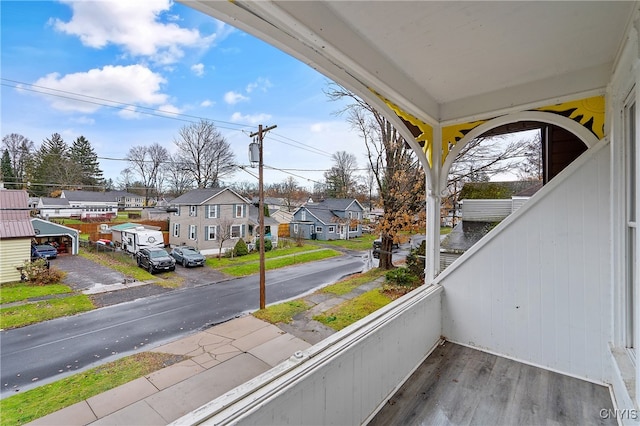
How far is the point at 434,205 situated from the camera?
2.51 m

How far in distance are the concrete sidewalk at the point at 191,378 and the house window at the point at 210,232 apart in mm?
6386

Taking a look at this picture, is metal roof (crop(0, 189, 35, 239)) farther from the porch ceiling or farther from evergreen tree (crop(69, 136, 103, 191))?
the porch ceiling

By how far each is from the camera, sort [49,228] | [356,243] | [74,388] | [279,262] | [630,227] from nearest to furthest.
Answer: [630,227], [49,228], [74,388], [279,262], [356,243]

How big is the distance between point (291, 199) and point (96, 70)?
38.8 ft

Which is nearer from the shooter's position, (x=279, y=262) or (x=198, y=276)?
(x=198, y=276)

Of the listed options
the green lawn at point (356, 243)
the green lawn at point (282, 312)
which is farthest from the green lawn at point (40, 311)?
the green lawn at point (356, 243)

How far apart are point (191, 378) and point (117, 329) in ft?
8.72

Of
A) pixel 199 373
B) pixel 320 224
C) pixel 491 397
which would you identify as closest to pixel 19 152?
pixel 199 373

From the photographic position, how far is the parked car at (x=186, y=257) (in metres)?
8.61

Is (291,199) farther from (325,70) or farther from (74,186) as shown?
(325,70)

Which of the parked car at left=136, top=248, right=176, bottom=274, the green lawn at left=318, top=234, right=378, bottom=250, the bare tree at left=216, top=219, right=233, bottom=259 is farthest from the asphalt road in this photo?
the green lawn at left=318, top=234, right=378, bottom=250

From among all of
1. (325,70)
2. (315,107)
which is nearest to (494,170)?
(315,107)

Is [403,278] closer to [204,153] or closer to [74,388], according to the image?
[204,153]

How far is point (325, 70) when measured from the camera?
1220 millimetres
